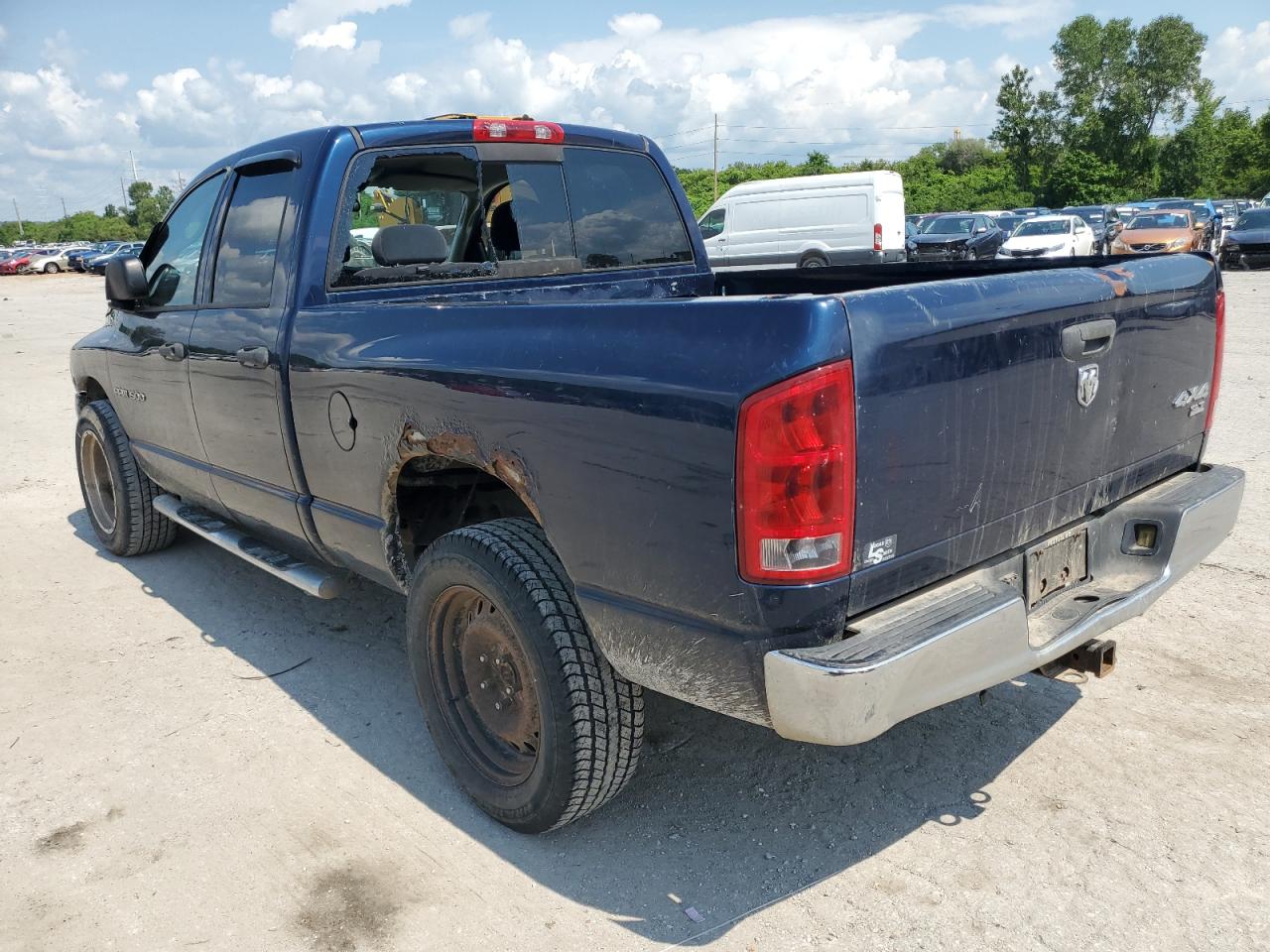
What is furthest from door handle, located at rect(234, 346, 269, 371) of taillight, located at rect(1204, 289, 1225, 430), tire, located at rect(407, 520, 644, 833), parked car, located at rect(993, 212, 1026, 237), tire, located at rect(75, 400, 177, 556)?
parked car, located at rect(993, 212, 1026, 237)

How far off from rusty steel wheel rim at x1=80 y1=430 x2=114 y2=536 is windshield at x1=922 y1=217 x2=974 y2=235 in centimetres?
2240

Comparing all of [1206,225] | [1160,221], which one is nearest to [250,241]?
[1160,221]

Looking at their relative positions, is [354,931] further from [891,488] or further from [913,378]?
[913,378]

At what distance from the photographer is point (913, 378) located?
2154 mm

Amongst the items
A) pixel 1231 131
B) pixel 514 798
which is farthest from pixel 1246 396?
pixel 1231 131

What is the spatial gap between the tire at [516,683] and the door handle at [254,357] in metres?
1.11

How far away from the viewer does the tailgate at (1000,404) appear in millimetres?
2133

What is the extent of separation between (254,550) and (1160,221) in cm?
2586

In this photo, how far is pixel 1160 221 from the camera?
24438mm

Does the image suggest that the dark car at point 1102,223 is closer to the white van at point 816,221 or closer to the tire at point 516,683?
the white van at point 816,221

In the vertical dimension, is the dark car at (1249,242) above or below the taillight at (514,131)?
below

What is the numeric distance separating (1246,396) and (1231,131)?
6547cm

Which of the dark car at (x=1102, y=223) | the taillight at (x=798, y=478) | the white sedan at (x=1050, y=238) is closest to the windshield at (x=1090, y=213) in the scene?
Result: the dark car at (x=1102, y=223)

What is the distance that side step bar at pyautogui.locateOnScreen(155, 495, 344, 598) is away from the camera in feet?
12.1
